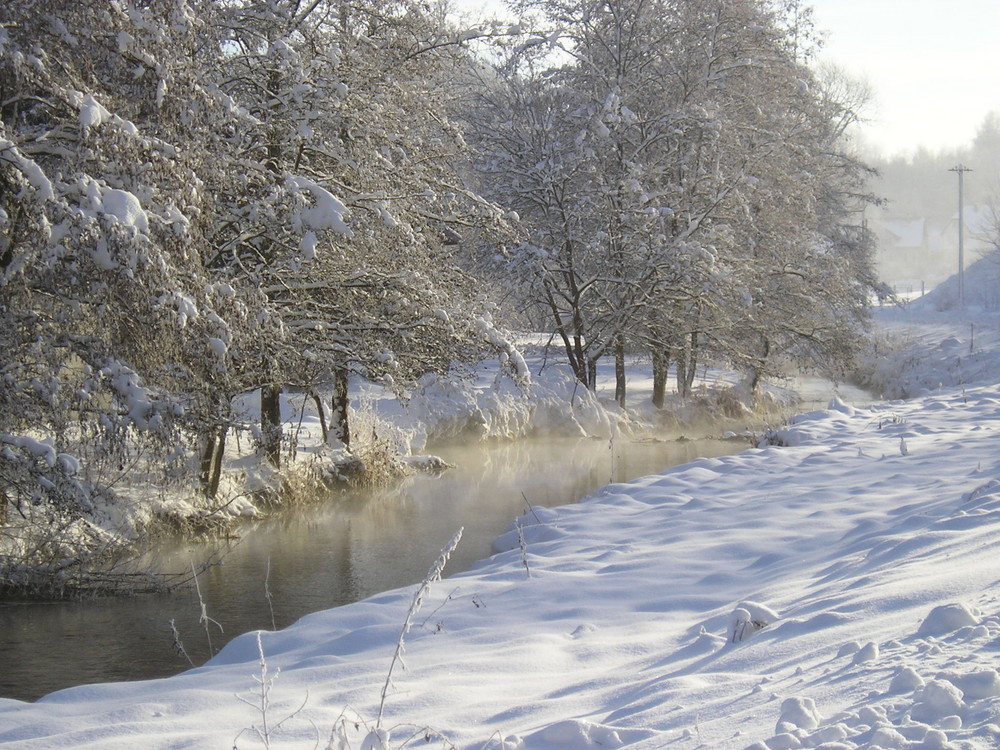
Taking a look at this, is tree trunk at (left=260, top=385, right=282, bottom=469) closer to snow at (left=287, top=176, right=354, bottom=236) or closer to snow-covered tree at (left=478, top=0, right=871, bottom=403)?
snow at (left=287, top=176, right=354, bottom=236)

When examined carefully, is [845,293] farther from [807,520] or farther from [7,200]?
[7,200]

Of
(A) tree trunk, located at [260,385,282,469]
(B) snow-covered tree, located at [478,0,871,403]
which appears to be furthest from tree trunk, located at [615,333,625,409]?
(A) tree trunk, located at [260,385,282,469]

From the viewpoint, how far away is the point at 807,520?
7.86 m

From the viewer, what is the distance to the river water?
7.21m

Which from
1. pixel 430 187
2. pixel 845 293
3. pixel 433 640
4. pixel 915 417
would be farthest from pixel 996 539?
pixel 845 293

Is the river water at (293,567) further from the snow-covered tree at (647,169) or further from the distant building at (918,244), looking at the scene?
the distant building at (918,244)

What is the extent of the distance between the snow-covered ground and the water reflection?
54.4 inches

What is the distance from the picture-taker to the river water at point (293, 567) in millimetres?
7207

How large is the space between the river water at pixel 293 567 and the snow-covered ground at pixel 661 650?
1.39 metres

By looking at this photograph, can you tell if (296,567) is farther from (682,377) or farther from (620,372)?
(682,377)

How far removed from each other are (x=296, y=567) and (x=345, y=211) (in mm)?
3638

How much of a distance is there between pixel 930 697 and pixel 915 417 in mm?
12806

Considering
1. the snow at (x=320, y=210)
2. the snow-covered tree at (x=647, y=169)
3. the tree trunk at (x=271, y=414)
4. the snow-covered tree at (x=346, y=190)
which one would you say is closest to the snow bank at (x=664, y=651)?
the snow at (x=320, y=210)

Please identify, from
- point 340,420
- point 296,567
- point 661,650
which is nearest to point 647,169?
point 340,420
